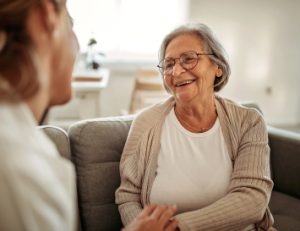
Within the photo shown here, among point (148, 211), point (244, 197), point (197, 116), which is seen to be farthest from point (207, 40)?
point (148, 211)

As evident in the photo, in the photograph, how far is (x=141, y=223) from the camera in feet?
3.35

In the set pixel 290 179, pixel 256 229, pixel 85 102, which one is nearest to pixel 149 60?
pixel 85 102

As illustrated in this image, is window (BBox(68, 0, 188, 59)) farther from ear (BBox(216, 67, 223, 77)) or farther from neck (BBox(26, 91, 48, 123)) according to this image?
neck (BBox(26, 91, 48, 123))

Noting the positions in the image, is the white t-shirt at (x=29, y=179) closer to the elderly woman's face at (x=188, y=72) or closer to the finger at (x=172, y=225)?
the finger at (x=172, y=225)

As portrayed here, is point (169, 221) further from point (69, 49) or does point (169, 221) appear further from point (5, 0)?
point (5, 0)

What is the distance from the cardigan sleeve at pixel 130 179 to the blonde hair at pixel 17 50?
840 millimetres

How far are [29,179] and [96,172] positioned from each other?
38.6 inches

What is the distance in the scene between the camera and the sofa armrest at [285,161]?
1.71m

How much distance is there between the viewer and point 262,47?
4590 millimetres

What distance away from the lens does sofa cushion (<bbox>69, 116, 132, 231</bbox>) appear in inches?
55.5

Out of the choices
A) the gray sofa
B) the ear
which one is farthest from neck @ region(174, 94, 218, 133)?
the gray sofa

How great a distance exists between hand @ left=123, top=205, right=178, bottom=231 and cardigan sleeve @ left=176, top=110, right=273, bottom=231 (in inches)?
1.9

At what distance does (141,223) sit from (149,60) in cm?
348

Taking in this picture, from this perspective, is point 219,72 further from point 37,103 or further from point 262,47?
point 262,47
